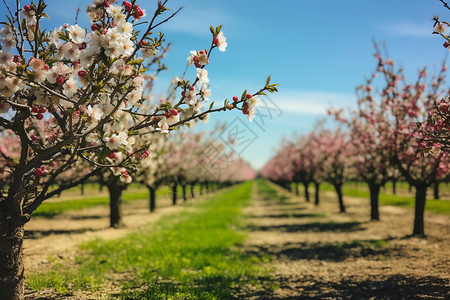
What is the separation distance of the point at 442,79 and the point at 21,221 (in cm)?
1294

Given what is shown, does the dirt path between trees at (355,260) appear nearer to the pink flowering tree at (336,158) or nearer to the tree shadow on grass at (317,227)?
the tree shadow on grass at (317,227)

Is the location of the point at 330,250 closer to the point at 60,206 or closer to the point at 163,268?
the point at 163,268

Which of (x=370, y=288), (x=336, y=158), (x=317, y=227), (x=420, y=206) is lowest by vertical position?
(x=317, y=227)

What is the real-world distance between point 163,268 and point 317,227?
10339 millimetres

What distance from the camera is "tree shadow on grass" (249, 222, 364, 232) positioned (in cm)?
1526

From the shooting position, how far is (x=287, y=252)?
1070 centimetres

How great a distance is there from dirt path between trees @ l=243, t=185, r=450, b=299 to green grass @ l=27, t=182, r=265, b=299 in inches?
33.3

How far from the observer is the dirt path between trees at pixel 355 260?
6539 millimetres

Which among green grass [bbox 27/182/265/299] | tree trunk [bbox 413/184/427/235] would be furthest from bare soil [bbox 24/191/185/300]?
tree trunk [bbox 413/184/427/235]

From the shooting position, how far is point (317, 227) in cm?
1591

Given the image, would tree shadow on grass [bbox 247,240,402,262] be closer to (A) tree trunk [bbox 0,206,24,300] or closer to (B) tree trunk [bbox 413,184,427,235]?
(B) tree trunk [bbox 413,184,427,235]

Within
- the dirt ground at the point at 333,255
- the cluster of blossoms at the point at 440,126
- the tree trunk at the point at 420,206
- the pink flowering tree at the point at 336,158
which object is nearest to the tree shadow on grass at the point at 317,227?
the dirt ground at the point at 333,255

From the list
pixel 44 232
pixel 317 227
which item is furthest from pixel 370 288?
pixel 44 232

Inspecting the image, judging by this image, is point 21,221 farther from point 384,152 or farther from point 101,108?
point 384,152
